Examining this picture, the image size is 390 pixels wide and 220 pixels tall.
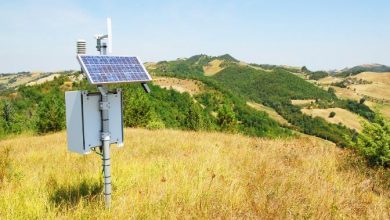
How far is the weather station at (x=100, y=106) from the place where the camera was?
4.41 metres

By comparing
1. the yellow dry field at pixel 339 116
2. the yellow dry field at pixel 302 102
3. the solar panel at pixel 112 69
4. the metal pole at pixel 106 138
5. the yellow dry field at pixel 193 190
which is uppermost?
the solar panel at pixel 112 69

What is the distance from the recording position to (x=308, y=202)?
5.22 meters

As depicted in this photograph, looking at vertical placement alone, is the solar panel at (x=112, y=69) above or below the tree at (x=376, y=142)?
above

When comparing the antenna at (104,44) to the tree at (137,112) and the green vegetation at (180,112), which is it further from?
the tree at (137,112)

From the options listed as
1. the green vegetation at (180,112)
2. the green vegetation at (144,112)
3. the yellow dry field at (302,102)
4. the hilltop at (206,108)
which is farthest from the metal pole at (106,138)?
the yellow dry field at (302,102)

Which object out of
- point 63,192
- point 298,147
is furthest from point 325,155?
point 63,192

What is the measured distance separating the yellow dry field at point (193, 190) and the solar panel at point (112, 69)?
1630 mm

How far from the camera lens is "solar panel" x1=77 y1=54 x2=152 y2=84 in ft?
14.3

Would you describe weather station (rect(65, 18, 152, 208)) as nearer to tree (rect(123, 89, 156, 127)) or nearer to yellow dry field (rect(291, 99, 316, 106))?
tree (rect(123, 89, 156, 127))

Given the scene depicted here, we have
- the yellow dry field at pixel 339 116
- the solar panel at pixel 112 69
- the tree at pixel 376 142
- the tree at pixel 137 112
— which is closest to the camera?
the solar panel at pixel 112 69

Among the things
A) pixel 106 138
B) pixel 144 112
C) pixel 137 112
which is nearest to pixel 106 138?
pixel 106 138

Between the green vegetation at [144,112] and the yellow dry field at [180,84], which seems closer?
the green vegetation at [144,112]

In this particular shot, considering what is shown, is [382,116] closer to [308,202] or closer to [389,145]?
[389,145]

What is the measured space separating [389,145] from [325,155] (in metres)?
1.58
